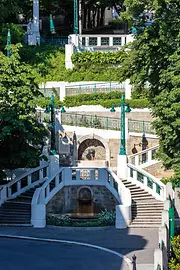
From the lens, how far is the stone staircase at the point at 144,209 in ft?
110

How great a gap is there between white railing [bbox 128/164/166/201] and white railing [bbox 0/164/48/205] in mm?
4053

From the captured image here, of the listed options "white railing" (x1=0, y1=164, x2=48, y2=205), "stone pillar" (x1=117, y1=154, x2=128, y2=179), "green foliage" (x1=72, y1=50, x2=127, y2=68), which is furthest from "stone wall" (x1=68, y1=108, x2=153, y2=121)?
"green foliage" (x1=72, y1=50, x2=127, y2=68)

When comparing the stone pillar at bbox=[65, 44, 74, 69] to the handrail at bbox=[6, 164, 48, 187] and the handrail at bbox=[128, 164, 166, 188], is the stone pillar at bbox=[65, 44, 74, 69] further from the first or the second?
the handrail at bbox=[128, 164, 166, 188]

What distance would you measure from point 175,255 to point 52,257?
15.7 feet

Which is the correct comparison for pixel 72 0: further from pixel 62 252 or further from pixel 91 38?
pixel 62 252

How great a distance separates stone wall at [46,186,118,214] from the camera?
3612cm

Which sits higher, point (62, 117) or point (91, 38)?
point (91, 38)

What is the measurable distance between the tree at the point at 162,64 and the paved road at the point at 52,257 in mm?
4607

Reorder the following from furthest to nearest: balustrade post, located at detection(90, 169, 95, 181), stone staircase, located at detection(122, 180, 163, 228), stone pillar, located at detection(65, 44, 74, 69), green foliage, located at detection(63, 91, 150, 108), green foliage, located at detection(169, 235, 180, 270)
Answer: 1. stone pillar, located at detection(65, 44, 74, 69)
2. green foliage, located at detection(63, 91, 150, 108)
3. balustrade post, located at detection(90, 169, 95, 181)
4. stone staircase, located at detection(122, 180, 163, 228)
5. green foliage, located at detection(169, 235, 180, 270)

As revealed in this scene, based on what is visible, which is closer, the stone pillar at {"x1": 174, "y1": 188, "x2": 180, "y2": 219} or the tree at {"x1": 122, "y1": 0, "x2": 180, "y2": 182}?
the tree at {"x1": 122, "y1": 0, "x2": 180, "y2": 182}

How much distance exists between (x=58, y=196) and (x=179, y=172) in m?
7.68

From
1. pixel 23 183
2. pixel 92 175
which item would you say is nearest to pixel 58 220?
pixel 23 183

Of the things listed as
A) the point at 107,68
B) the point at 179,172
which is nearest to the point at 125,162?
the point at 179,172

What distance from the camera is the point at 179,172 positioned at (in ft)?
101
